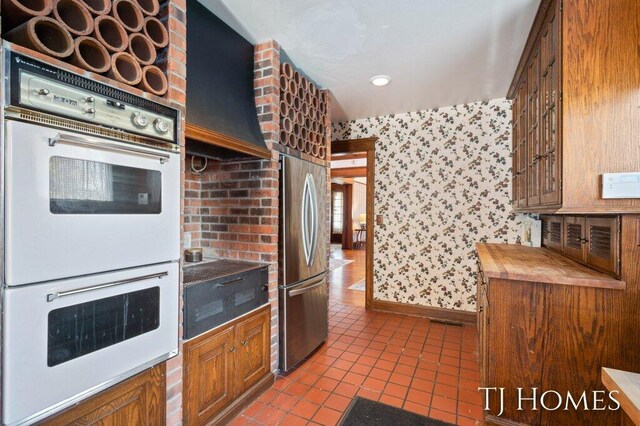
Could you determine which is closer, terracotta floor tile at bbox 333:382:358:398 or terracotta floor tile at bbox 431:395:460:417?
terracotta floor tile at bbox 431:395:460:417

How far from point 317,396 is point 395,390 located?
0.57 meters

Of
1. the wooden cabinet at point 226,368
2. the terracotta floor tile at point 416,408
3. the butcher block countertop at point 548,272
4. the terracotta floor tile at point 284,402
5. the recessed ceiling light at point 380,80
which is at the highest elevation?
the recessed ceiling light at point 380,80

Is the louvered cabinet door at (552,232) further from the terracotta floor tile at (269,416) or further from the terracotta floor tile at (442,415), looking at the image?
the terracotta floor tile at (269,416)

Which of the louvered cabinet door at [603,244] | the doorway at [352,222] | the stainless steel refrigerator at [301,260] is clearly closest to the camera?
the louvered cabinet door at [603,244]

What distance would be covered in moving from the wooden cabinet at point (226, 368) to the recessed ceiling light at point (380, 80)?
226 cm

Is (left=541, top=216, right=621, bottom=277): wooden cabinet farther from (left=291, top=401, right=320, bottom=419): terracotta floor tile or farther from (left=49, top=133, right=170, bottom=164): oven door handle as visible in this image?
(left=49, top=133, right=170, bottom=164): oven door handle

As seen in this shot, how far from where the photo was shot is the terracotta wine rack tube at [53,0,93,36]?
3.88ft

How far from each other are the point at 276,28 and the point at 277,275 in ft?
5.82

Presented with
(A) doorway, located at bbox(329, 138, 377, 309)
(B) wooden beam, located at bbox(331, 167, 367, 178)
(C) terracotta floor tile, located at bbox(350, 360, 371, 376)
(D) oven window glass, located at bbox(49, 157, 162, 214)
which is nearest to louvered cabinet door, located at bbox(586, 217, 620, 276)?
(C) terracotta floor tile, located at bbox(350, 360, 371, 376)

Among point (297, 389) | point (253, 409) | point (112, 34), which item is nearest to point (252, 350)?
point (253, 409)

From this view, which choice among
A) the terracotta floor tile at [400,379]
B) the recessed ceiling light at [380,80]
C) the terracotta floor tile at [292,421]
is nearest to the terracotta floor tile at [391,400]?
the terracotta floor tile at [400,379]

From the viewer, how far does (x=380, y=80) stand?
9.86 feet

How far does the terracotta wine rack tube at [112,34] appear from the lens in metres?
1.29

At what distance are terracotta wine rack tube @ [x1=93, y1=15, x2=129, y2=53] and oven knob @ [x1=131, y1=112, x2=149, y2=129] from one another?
27 cm
